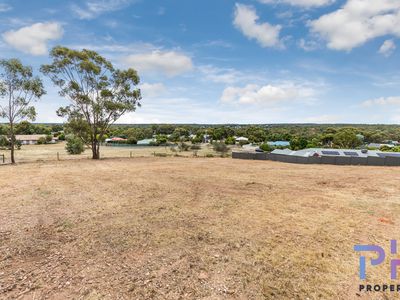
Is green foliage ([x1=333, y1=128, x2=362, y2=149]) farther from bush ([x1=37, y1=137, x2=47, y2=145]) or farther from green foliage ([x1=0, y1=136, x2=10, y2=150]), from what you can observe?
bush ([x1=37, y1=137, x2=47, y2=145])

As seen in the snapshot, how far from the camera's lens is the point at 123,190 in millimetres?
12586

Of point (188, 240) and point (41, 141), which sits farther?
point (41, 141)

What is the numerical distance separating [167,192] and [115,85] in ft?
63.0

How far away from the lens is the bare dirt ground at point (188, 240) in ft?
16.2

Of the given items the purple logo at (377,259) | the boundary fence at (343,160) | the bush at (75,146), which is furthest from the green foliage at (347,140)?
the purple logo at (377,259)

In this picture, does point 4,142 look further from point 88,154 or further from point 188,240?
point 188,240

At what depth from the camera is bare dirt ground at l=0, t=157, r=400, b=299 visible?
495 centimetres

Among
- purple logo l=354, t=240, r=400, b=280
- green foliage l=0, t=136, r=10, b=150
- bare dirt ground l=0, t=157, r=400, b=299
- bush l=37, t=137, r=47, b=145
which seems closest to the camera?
bare dirt ground l=0, t=157, r=400, b=299

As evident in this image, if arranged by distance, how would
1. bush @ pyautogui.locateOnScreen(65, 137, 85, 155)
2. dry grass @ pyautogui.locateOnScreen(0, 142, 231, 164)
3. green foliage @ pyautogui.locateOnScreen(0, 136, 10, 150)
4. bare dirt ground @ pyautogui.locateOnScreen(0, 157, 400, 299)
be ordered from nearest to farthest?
bare dirt ground @ pyautogui.locateOnScreen(0, 157, 400, 299)
dry grass @ pyautogui.locateOnScreen(0, 142, 231, 164)
bush @ pyautogui.locateOnScreen(65, 137, 85, 155)
green foliage @ pyautogui.locateOnScreen(0, 136, 10, 150)

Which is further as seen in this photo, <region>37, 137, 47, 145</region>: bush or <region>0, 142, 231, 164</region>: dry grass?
<region>37, 137, 47, 145</region>: bush

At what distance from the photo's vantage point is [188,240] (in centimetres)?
696

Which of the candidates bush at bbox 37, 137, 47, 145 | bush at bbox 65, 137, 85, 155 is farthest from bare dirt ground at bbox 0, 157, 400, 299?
bush at bbox 37, 137, 47, 145

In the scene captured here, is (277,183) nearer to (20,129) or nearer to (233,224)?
(233,224)

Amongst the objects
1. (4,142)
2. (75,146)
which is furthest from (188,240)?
(4,142)
